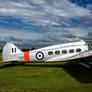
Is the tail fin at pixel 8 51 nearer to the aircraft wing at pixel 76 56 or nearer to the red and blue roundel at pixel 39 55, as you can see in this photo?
the red and blue roundel at pixel 39 55

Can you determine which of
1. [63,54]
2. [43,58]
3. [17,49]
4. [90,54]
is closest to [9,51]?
[17,49]

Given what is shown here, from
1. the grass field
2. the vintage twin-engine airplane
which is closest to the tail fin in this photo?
the vintage twin-engine airplane

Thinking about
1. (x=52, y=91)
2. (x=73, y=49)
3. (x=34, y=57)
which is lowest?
(x=52, y=91)

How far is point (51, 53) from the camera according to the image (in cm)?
1109

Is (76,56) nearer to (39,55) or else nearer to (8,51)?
(39,55)

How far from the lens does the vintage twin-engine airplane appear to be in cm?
1051

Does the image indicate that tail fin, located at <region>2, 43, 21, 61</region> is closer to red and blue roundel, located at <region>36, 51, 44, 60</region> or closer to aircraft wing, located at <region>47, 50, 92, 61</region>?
red and blue roundel, located at <region>36, 51, 44, 60</region>

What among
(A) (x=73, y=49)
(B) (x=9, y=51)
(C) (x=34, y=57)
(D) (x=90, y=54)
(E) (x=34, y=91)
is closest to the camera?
(E) (x=34, y=91)

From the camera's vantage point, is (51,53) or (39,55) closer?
(51,53)

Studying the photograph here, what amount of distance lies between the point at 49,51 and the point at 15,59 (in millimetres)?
4376

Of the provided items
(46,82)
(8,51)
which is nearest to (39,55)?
(8,51)

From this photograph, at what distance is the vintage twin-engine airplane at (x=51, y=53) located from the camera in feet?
34.5

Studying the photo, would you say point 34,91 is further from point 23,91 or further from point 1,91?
point 1,91

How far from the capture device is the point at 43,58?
11305mm
